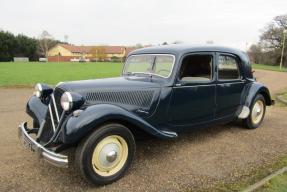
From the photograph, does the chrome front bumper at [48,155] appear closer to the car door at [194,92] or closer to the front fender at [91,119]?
the front fender at [91,119]

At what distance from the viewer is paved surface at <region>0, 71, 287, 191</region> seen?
4.02 metres

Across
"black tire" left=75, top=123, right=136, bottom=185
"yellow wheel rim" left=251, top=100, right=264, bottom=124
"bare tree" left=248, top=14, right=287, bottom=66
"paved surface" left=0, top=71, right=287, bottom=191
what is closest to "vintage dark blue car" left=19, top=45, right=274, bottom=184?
"black tire" left=75, top=123, right=136, bottom=185

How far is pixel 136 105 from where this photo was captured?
4.62 m

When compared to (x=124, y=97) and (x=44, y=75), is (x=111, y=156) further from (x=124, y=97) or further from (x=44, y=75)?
(x=44, y=75)

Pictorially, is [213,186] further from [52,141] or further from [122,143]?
[52,141]

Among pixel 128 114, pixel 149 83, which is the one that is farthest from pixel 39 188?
pixel 149 83

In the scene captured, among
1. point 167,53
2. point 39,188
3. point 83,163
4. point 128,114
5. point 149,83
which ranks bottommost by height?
point 39,188

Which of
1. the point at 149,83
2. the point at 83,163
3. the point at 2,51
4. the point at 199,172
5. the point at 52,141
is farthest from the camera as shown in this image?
the point at 2,51

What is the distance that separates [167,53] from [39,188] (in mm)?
2937

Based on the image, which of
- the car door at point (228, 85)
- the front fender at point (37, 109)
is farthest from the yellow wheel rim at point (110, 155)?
the car door at point (228, 85)

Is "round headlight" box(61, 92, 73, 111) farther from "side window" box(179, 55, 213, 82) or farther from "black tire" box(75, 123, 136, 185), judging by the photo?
"side window" box(179, 55, 213, 82)

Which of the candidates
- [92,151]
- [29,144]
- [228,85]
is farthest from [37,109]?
[228,85]

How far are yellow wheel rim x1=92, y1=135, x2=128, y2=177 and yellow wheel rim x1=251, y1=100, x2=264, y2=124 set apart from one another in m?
3.74

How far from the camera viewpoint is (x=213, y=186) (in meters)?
3.97
